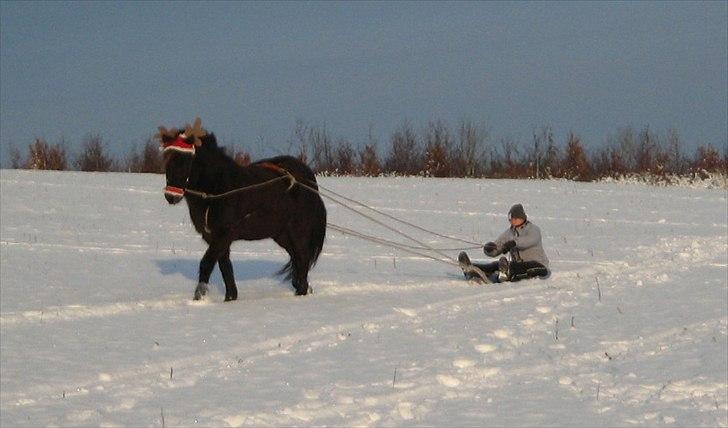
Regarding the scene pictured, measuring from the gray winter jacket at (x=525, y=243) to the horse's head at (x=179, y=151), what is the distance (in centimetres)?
422

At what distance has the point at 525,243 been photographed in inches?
509

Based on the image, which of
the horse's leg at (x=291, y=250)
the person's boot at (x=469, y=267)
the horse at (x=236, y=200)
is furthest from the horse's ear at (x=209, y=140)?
the person's boot at (x=469, y=267)

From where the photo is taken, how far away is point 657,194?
1108 inches

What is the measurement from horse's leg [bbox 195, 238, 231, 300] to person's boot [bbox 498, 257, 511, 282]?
3548 millimetres

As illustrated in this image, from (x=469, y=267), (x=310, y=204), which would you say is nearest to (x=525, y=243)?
(x=469, y=267)

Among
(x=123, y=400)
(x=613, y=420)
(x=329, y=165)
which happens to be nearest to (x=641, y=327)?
(x=613, y=420)

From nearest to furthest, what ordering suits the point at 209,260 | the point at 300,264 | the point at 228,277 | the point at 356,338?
the point at 356,338, the point at 209,260, the point at 228,277, the point at 300,264

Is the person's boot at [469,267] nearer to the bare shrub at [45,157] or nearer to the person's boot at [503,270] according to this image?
the person's boot at [503,270]

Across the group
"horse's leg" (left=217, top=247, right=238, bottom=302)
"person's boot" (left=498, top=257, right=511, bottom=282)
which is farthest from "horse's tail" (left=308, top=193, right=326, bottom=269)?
"person's boot" (left=498, top=257, right=511, bottom=282)

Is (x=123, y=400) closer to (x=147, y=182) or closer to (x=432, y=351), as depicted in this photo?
(x=432, y=351)

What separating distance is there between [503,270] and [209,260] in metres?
3.83

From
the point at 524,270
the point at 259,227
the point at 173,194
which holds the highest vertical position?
the point at 173,194

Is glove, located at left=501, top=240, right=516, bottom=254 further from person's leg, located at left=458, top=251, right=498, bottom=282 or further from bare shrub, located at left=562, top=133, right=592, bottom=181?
bare shrub, located at left=562, top=133, right=592, bottom=181

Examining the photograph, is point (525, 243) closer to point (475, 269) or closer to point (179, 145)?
point (475, 269)
